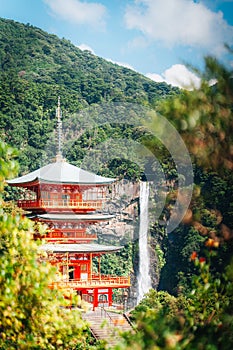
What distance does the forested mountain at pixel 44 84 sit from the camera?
55438 millimetres

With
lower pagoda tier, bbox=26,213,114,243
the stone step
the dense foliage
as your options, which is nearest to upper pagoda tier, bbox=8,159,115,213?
lower pagoda tier, bbox=26,213,114,243

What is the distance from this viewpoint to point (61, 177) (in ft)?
72.2

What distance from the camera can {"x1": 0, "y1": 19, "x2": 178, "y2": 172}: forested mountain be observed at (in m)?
55.4

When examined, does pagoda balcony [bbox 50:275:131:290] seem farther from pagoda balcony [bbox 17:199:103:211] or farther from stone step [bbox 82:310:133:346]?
pagoda balcony [bbox 17:199:103:211]

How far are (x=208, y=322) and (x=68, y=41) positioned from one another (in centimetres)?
7721

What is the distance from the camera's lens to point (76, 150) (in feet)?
175

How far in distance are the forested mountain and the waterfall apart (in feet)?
37.6

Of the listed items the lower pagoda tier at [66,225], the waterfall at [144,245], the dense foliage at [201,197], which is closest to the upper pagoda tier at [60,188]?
the lower pagoda tier at [66,225]

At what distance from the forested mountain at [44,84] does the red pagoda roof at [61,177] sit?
95.2 feet

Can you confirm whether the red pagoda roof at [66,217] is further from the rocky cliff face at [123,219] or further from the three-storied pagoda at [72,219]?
the rocky cliff face at [123,219]

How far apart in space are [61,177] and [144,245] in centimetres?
2456

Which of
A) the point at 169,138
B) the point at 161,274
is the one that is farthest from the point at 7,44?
the point at 169,138

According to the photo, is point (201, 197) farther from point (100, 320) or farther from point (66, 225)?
point (66, 225)

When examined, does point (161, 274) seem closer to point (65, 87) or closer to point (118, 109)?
point (118, 109)
